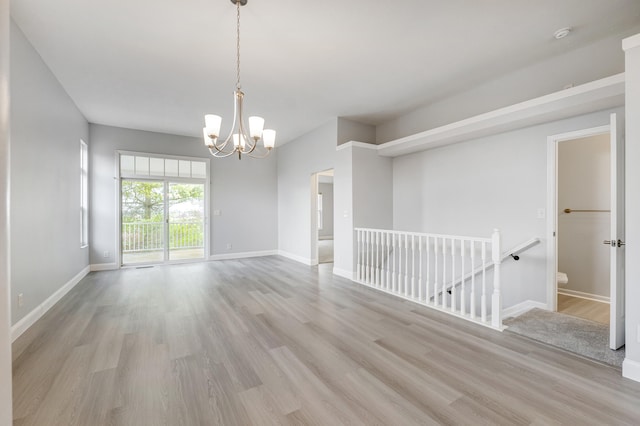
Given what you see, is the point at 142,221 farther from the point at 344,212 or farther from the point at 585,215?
the point at 585,215

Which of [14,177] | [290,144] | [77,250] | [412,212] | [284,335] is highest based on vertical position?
[290,144]

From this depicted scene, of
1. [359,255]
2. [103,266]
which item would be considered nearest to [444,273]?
[359,255]

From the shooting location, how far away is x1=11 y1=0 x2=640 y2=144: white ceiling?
237 centimetres

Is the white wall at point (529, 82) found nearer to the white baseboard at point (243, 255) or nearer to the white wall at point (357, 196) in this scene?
the white wall at point (357, 196)

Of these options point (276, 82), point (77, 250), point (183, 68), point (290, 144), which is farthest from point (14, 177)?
point (290, 144)

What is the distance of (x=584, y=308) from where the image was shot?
11.7ft

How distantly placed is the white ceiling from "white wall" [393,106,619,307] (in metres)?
0.88

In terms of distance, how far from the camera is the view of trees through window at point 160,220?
5785 mm

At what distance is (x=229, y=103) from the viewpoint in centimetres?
439

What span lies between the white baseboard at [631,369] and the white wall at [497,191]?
152cm

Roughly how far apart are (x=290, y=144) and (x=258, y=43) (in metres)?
3.90

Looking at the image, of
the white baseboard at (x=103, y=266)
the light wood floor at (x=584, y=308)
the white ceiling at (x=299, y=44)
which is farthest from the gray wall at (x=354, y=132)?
the white baseboard at (x=103, y=266)

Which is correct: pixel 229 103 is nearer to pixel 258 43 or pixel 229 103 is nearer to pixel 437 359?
pixel 258 43

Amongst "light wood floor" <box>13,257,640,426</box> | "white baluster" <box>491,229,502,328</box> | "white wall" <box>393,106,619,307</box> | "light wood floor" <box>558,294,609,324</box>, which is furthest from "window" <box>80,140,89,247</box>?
"light wood floor" <box>558,294,609,324</box>
